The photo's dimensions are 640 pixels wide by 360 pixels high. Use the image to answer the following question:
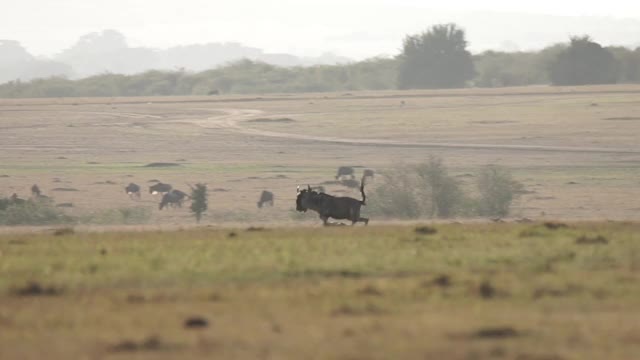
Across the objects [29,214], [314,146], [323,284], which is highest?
[323,284]

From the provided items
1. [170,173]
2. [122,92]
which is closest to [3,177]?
[170,173]

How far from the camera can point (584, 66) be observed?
384 feet

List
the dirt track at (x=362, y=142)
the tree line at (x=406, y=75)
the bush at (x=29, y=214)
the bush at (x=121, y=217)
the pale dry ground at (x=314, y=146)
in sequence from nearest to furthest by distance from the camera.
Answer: the bush at (x=29, y=214)
the bush at (x=121, y=217)
the pale dry ground at (x=314, y=146)
the dirt track at (x=362, y=142)
the tree line at (x=406, y=75)

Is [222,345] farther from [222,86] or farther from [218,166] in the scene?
[222,86]

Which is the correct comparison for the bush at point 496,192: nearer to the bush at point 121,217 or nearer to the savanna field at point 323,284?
the savanna field at point 323,284

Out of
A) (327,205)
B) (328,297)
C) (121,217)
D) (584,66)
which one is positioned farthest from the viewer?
(584,66)

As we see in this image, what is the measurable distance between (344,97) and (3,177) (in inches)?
1947

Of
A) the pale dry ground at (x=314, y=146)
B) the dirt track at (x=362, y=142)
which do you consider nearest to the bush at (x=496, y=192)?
the pale dry ground at (x=314, y=146)

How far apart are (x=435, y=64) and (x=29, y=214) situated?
311 ft

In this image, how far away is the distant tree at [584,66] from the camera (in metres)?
117

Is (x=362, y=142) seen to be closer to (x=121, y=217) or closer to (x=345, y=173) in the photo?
(x=345, y=173)

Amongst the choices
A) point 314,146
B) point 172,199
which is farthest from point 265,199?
point 314,146

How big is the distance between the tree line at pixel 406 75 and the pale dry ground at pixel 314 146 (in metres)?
25.4

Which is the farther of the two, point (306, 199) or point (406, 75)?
point (406, 75)
